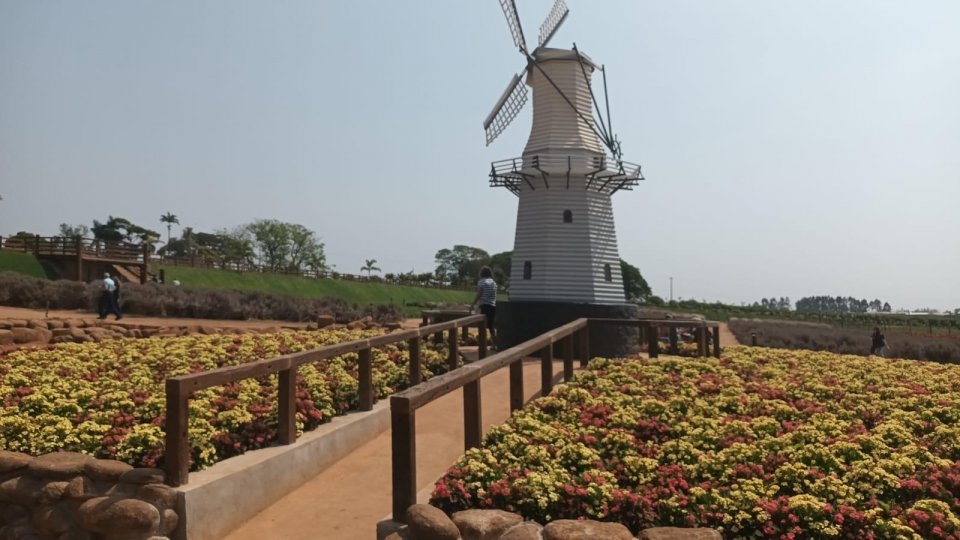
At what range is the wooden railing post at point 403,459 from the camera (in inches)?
174

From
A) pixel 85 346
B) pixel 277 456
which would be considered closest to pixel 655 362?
pixel 277 456

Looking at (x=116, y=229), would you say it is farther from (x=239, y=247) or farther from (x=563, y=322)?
(x=563, y=322)

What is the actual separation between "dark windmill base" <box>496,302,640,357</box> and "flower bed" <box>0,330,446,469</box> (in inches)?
236

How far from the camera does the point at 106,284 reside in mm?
20719

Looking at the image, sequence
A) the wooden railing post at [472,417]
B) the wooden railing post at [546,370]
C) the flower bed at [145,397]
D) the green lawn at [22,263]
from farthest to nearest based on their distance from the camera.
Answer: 1. the green lawn at [22,263]
2. the wooden railing post at [546,370]
3. the flower bed at [145,397]
4. the wooden railing post at [472,417]

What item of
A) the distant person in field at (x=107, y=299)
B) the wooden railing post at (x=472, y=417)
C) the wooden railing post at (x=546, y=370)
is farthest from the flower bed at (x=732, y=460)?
the distant person in field at (x=107, y=299)

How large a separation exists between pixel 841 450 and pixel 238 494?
5.00 metres

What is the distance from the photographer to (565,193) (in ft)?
63.4

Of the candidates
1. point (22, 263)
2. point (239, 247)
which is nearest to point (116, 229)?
point (239, 247)

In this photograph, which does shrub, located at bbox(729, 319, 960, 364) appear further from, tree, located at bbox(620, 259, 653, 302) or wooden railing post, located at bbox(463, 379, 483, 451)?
tree, located at bbox(620, 259, 653, 302)

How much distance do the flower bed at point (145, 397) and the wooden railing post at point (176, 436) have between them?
Answer: 1.01ft

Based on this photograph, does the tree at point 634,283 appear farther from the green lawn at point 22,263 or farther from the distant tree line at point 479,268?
the green lawn at point 22,263

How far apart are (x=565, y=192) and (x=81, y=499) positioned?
15755 millimetres

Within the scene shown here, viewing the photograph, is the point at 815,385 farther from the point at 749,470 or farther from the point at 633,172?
the point at 633,172
